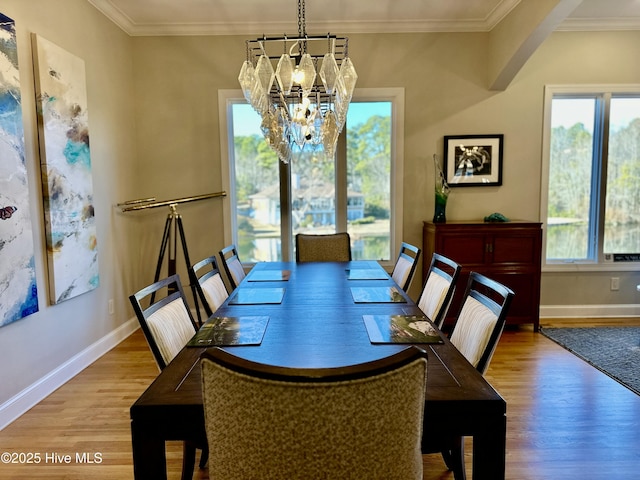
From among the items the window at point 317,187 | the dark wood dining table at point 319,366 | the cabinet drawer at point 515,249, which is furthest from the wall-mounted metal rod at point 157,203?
the cabinet drawer at point 515,249

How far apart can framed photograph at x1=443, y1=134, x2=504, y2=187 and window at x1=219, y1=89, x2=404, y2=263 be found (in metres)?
0.49

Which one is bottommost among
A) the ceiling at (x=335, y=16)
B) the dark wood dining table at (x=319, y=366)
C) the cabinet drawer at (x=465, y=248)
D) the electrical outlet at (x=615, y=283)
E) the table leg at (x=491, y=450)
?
the electrical outlet at (x=615, y=283)

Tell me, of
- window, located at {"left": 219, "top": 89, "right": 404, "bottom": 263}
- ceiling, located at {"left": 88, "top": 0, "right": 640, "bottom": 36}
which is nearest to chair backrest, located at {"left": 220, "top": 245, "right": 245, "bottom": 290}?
window, located at {"left": 219, "top": 89, "right": 404, "bottom": 263}

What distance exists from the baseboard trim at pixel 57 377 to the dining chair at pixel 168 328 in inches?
49.1

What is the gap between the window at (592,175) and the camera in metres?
3.97

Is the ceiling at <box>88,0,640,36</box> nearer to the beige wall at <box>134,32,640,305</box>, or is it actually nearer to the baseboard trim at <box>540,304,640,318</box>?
the beige wall at <box>134,32,640,305</box>

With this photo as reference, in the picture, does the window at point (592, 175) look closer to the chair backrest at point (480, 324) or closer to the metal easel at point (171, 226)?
the chair backrest at point (480, 324)

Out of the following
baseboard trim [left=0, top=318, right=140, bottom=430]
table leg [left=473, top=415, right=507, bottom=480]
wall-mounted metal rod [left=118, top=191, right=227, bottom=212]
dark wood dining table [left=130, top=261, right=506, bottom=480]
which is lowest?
baseboard trim [left=0, top=318, right=140, bottom=430]

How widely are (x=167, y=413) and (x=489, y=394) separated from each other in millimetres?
866

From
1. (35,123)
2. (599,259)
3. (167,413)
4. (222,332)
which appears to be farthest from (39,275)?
(599,259)

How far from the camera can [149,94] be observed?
3.93 meters

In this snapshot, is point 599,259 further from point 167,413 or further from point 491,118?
point 167,413

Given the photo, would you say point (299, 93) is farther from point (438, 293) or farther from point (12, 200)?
point (12, 200)

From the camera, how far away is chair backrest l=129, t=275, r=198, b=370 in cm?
149
